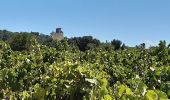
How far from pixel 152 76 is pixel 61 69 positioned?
5.15 ft

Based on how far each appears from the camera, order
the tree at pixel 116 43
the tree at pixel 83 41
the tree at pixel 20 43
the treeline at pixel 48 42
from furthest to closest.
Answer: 1. the tree at pixel 83 41
2. the tree at pixel 116 43
3. the tree at pixel 20 43
4. the treeline at pixel 48 42

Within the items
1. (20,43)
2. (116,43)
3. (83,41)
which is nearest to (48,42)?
(20,43)

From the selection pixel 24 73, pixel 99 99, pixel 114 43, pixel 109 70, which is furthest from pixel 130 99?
pixel 114 43

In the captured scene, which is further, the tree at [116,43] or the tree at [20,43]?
the tree at [116,43]

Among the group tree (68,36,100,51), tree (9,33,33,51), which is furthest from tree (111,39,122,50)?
tree (9,33,33,51)

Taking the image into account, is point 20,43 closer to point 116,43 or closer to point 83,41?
point 116,43

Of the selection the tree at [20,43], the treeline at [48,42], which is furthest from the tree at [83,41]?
the tree at [20,43]

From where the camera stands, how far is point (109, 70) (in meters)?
16.4

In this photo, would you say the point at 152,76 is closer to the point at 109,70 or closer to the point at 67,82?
the point at 67,82

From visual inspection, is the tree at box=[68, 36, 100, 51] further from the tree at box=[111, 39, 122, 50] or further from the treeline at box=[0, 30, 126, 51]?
the tree at box=[111, 39, 122, 50]

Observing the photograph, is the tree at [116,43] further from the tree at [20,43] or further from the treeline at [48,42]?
the tree at [20,43]

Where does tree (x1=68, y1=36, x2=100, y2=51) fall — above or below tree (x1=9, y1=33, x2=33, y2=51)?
above

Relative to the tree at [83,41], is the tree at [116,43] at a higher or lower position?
lower

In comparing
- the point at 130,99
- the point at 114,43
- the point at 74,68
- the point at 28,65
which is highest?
the point at 114,43
